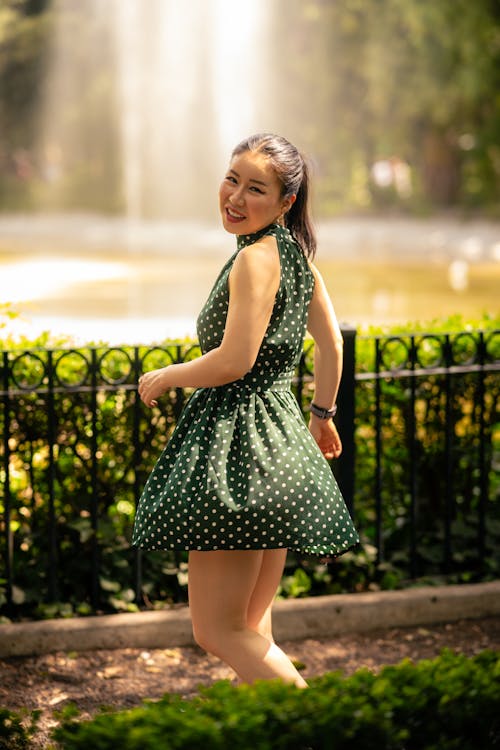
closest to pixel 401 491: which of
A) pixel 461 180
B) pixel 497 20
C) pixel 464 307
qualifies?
pixel 464 307

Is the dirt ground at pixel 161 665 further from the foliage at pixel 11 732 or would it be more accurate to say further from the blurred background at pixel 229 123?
the blurred background at pixel 229 123

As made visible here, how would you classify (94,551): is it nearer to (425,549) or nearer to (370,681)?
(425,549)

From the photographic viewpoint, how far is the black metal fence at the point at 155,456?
481 cm

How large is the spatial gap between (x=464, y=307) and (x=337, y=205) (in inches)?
833

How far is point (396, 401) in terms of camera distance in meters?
5.31

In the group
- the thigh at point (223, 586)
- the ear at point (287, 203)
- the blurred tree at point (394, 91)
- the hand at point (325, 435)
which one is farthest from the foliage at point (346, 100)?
the thigh at point (223, 586)

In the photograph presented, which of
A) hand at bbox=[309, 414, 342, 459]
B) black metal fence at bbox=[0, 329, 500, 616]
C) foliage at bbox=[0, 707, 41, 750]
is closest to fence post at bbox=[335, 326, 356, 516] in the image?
black metal fence at bbox=[0, 329, 500, 616]

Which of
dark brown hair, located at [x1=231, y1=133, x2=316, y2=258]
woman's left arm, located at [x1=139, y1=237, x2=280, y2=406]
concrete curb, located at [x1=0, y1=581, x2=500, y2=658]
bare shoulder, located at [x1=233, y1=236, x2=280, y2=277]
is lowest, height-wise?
concrete curb, located at [x1=0, y1=581, x2=500, y2=658]

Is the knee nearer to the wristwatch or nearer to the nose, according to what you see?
the wristwatch

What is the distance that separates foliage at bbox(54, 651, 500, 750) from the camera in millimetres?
2537

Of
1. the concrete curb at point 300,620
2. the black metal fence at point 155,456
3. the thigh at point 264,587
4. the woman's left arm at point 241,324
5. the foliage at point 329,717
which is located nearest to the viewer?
the foliage at point 329,717

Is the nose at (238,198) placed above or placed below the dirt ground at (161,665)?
above

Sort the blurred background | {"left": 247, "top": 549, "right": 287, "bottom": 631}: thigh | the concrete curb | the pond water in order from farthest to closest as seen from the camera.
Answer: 1. the blurred background
2. the pond water
3. the concrete curb
4. {"left": 247, "top": 549, "right": 287, "bottom": 631}: thigh

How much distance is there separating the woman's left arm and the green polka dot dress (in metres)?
0.08
